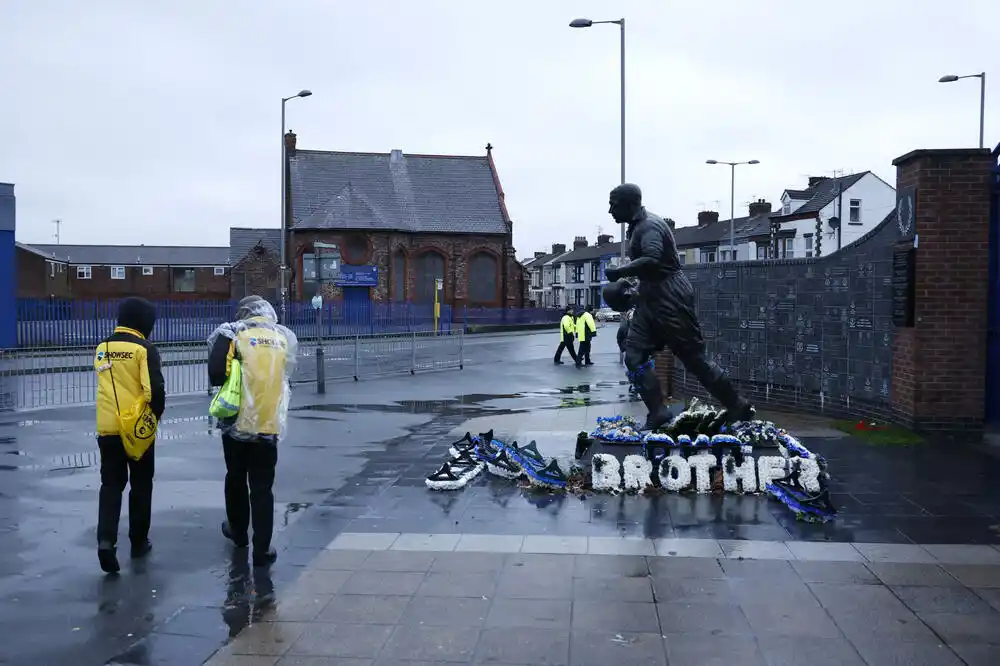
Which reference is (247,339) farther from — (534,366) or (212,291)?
(212,291)

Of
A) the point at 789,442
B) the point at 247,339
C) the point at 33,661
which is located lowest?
the point at 33,661

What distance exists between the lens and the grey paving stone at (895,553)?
5.98 metres

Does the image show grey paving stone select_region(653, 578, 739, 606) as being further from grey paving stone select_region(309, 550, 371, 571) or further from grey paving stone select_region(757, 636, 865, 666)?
grey paving stone select_region(309, 550, 371, 571)

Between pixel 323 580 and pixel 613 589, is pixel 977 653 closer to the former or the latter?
pixel 613 589

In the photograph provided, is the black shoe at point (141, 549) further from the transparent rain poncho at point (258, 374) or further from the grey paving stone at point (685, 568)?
the grey paving stone at point (685, 568)

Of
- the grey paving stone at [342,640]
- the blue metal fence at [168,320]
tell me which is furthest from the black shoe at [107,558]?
the blue metal fence at [168,320]

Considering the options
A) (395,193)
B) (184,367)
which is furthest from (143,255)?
(184,367)

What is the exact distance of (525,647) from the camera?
15.0 ft

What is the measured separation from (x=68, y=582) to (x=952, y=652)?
4.97 m

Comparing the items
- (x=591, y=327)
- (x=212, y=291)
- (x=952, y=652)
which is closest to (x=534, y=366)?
(x=591, y=327)

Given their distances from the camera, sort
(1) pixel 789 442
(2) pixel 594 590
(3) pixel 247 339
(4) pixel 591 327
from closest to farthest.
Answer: (2) pixel 594 590 < (3) pixel 247 339 < (1) pixel 789 442 < (4) pixel 591 327

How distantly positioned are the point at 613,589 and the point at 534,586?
1.52ft

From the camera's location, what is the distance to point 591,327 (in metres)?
25.6

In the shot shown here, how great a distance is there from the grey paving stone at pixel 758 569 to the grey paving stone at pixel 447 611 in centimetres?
158
